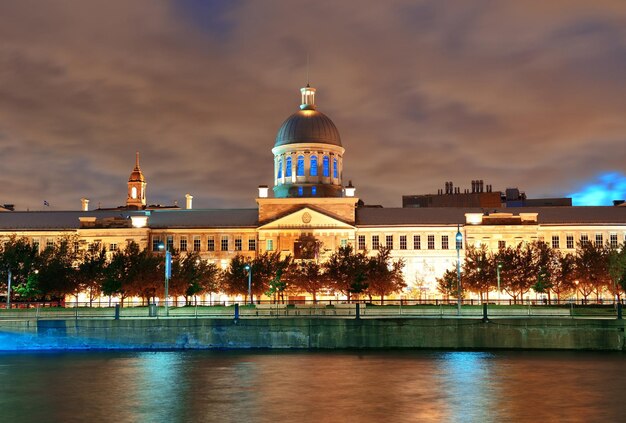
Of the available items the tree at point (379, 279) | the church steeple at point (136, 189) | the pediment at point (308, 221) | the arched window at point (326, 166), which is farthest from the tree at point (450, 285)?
the church steeple at point (136, 189)

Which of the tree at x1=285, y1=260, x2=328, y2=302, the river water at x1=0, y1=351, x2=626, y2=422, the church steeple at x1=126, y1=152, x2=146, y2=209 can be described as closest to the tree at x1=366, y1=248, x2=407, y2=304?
the tree at x1=285, y1=260, x2=328, y2=302

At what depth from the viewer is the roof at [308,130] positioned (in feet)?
356

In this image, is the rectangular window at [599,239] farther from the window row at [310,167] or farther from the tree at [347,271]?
the window row at [310,167]

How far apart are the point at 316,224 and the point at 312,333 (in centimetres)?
5033

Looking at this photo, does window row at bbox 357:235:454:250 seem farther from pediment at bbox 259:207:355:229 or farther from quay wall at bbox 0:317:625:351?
quay wall at bbox 0:317:625:351

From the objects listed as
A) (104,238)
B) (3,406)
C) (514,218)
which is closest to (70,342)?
(3,406)

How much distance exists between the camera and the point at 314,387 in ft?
117

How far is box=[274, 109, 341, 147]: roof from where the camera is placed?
108438mm

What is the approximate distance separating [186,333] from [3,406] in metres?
18.5

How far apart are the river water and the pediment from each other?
51.7 m

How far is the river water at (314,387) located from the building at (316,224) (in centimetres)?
5216

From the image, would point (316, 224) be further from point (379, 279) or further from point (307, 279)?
point (379, 279)

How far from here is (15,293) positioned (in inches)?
3164

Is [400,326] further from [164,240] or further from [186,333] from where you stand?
[164,240]
